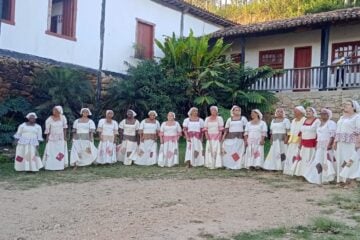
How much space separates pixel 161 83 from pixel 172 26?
17.6 ft

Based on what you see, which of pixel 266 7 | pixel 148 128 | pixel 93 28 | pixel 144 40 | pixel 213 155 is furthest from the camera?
pixel 266 7

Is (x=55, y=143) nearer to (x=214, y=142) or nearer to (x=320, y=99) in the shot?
(x=214, y=142)

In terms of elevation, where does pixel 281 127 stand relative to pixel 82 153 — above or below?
above

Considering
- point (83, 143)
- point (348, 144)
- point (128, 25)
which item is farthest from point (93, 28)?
point (348, 144)

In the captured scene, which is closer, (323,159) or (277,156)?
(323,159)

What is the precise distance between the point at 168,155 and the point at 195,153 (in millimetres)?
683

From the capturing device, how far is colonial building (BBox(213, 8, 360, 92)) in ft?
50.5

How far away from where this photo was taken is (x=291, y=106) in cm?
1576

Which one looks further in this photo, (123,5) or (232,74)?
(123,5)

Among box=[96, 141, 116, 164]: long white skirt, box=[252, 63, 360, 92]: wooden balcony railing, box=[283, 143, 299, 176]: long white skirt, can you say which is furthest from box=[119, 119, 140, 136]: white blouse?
box=[252, 63, 360, 92]: wooden balcony railing

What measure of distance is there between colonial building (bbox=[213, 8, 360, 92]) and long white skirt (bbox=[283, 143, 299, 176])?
21.1 feet

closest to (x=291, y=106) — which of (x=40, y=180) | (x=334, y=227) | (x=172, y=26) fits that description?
(x=172, y=26)

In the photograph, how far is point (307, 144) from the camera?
883 centimetres

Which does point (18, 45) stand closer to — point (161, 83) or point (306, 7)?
point (161, 83)
